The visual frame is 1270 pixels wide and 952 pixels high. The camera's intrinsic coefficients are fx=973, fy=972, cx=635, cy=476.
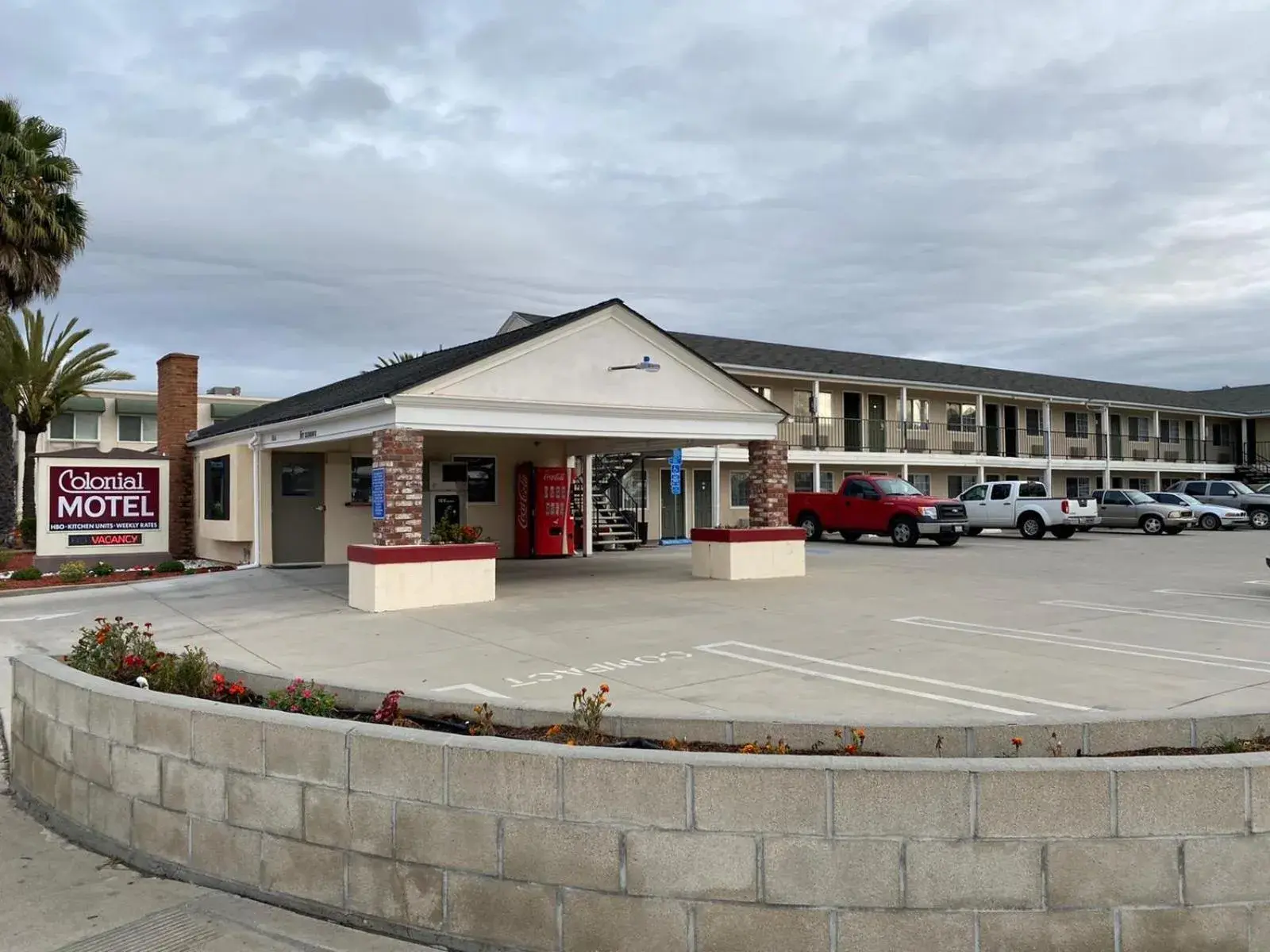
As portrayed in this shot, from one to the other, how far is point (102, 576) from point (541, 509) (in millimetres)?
9007

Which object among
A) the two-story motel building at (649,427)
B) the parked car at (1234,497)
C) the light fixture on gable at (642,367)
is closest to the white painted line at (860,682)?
the two-story motel building at (649,427)

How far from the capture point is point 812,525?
2927 cm

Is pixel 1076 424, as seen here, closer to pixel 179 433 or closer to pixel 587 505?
pixel 587 505

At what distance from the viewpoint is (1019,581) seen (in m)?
16.8

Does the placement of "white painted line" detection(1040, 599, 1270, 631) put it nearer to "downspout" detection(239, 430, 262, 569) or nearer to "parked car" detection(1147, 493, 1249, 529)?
"downspout" detection(239, 430, 262, 569)

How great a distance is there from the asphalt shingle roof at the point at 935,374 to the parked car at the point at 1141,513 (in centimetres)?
647

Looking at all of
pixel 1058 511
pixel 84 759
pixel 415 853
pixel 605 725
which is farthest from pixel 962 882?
pixel 1058 511

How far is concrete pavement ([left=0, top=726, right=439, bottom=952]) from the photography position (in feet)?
13.7

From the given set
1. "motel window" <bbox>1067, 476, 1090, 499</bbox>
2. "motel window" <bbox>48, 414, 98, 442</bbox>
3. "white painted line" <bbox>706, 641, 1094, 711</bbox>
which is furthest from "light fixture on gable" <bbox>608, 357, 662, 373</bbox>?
"motel window" <bbox>48, 414, 98, 442</bbox>

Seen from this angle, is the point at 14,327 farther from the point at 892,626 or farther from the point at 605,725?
the point at 605,725

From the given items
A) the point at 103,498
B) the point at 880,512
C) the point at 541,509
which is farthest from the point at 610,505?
the point at 103,498

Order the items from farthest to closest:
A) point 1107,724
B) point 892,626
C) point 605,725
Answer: point 892,626 → point 605,725 → point 1107,724

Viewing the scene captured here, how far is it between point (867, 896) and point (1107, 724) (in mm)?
1659

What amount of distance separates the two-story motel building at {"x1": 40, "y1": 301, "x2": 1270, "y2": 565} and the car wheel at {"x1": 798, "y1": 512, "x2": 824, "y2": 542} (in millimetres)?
2463
